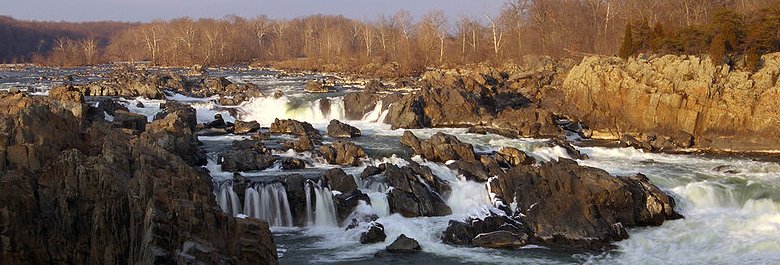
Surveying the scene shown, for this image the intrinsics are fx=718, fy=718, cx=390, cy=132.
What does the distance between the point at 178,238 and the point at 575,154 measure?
18.9 meters

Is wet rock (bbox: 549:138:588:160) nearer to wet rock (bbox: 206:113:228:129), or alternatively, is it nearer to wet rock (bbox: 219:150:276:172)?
wet rock (bbox: 219:150:276:172)

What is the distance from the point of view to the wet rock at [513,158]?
25.2 metres

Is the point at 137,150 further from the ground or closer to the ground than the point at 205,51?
closer to the ground

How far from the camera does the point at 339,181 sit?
70.4 ft

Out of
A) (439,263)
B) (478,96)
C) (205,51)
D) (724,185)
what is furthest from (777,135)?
(205,51)

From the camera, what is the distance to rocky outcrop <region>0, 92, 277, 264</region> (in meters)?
11.9

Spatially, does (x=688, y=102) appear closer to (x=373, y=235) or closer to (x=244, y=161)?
(x=373, y=235)

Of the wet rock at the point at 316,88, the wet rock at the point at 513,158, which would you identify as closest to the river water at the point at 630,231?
the wet rock at the point at 513,158

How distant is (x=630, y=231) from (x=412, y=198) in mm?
6082

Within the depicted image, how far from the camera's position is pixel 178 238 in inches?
465

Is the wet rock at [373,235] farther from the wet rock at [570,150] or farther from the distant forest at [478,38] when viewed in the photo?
the distant forest at [478,38]

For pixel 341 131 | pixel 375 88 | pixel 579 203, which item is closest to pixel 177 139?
pixel 341 131

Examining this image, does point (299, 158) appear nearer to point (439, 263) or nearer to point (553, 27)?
point (439, 263)

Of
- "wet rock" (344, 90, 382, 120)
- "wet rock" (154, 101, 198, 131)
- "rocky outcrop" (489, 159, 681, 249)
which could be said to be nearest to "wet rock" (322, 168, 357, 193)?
"rocky outcrop" (489, 159, 681, 249)
